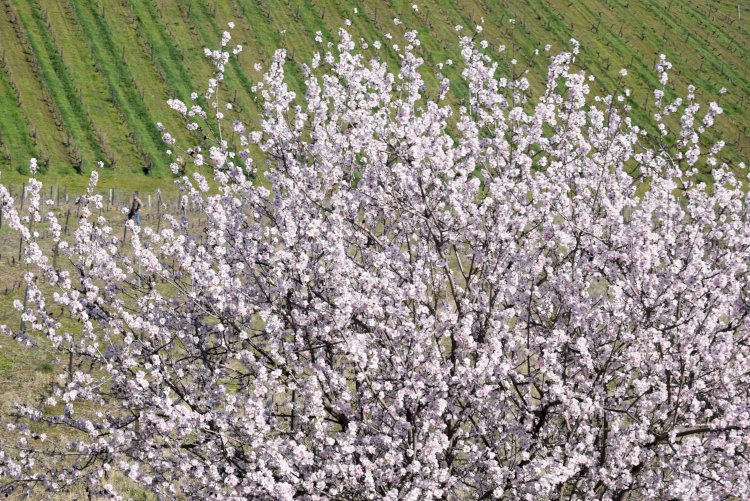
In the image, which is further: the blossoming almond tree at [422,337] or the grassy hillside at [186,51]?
the grassy hillside at [186,51]

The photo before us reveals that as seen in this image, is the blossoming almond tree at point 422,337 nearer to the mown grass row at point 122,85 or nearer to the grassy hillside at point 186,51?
the grassy hillside at point 186,51

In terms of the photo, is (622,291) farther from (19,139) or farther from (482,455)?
(19,139)

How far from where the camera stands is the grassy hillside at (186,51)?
43781mm

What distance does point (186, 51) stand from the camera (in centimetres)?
5266

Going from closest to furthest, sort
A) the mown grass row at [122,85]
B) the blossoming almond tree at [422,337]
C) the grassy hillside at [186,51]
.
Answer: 1. the blossoming almond tree at [422,337]
2. the grassy hillside at [186,51]
3. the mown grass row at [122,85]

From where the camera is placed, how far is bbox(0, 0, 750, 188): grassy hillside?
144ft

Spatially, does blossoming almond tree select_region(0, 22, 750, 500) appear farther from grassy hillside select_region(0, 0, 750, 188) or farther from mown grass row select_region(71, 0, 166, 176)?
mown grass row select_region(71, 0, 166, 176)

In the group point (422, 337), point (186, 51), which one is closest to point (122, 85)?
point (186, 51)

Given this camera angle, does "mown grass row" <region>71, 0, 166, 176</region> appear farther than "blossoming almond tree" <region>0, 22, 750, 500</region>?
Yes

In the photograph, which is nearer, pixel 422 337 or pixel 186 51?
pixel 422 337

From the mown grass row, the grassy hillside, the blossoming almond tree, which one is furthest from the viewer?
the mown grass row

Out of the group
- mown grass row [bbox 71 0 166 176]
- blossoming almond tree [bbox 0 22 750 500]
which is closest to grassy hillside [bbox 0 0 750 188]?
mown grass row [bbox 71 0 166 176]

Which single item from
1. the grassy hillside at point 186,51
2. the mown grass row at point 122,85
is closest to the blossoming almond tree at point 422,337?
the grassy hillside at point 186,51

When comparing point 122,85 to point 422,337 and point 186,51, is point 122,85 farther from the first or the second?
point 422,337
